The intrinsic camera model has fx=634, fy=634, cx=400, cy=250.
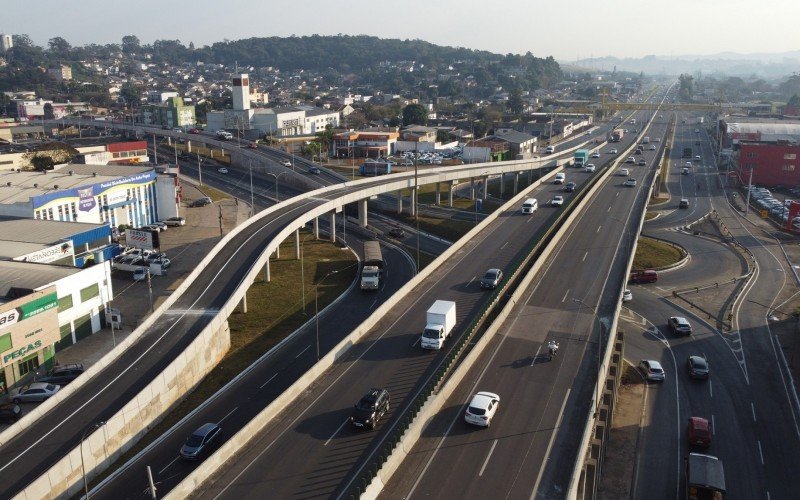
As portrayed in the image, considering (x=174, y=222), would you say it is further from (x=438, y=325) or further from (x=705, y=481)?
(x=705, y=481)

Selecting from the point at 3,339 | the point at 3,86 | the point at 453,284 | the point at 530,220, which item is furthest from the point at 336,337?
the point at 3,86

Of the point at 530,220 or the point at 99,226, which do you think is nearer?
the point at 99,226

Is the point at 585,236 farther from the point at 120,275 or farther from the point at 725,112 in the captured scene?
the point at 725,112

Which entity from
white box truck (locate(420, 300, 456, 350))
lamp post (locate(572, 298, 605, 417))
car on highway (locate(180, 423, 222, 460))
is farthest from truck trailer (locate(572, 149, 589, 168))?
car on highway (locate(180, 423, 222, 460))

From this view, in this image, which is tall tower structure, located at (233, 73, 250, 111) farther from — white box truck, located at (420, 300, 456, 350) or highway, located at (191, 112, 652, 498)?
white box truck, located at (420, 300, 456, 350)

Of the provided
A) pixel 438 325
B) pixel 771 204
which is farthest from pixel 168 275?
pixel 771 204

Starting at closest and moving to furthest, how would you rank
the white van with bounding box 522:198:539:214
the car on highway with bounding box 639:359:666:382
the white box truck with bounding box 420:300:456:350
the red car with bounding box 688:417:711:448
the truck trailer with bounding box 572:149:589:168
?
1. the red car with bounding box 688:417:711:448
2. the white box truck with bounding box 420:300:456:350
3. the car on highway with bounding box 639:359:666:382
4. the white van with bounding box 522:198:539:214
5. the truck trailer with bounding box 572:149:589:168
